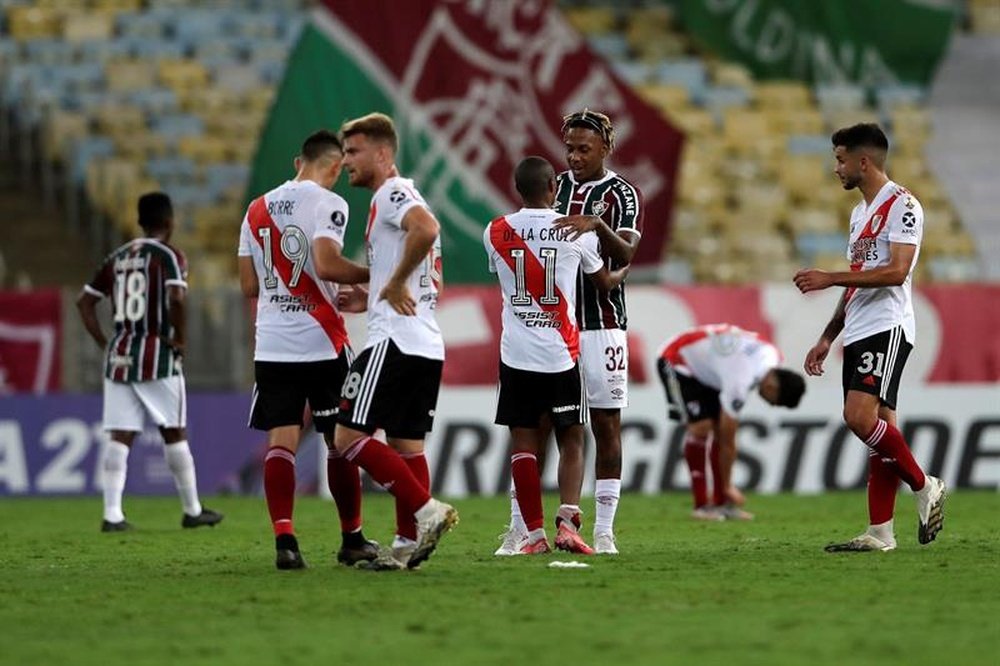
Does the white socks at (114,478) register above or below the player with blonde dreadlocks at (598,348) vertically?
below

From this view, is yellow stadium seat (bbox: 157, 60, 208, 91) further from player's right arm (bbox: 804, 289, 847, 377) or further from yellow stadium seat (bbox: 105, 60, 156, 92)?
player's right arm (bbox: 804, 289, 847, 377)

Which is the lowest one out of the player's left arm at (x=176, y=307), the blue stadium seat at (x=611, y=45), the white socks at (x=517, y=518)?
the white socks at (x=517, y=518)

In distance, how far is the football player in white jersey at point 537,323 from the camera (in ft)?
32.4

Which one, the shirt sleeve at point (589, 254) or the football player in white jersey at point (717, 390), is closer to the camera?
the shirt sleeve at point (589, 254)

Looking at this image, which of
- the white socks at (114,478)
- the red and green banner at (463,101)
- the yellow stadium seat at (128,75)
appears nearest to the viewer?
the white socks at (114,478)

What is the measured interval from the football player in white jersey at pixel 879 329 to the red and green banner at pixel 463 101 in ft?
31.6

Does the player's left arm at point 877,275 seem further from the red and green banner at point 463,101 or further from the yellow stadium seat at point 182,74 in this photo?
the yellow stadium seat at point 182,74

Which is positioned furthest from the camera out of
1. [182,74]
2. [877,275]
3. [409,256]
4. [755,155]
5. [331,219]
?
[755,155]

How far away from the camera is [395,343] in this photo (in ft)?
29.2

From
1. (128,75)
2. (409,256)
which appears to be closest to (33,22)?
(128,75)

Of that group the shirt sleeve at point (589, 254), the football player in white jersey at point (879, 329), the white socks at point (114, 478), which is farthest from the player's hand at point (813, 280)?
the white socks at point (114, 478)

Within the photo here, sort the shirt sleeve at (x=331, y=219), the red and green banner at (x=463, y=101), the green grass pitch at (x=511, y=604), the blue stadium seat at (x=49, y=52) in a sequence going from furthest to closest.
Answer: the blue stadium seat at (x=49, y=52), the red and green banner at (x=463, y=101), the shirt sleeve at (x=331, y=219), the green grass pitch at (x=511, y=604)

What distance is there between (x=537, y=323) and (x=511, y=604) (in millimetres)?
2365

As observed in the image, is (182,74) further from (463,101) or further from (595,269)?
(595,269)
